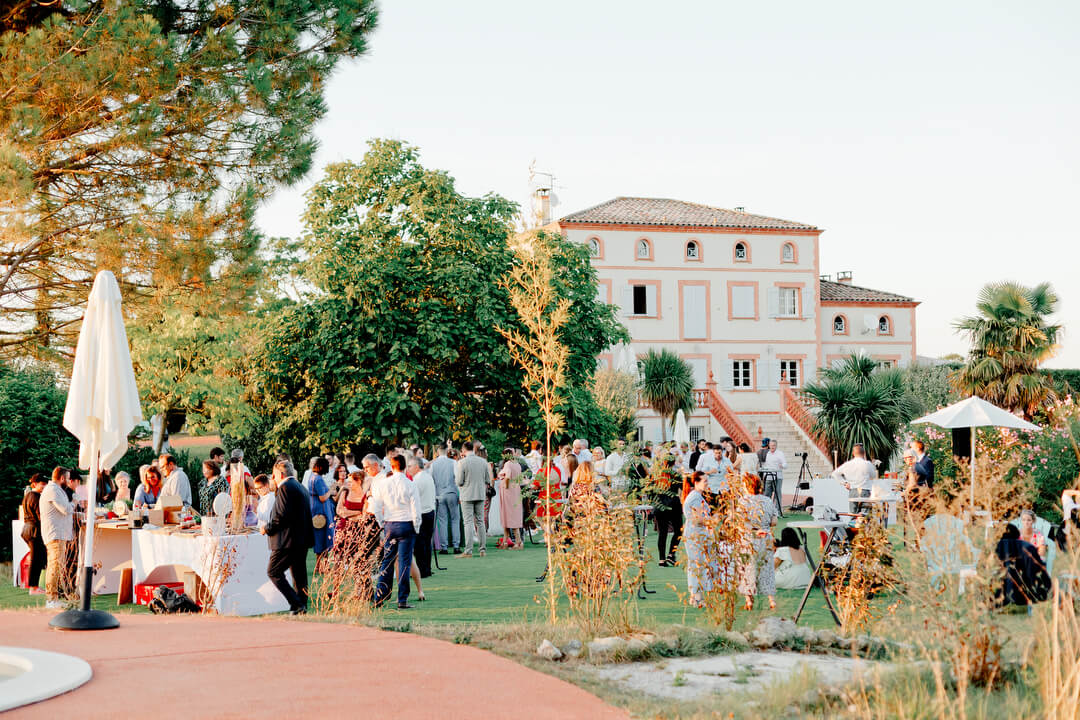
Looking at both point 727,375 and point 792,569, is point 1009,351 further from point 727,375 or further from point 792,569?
point 727,375

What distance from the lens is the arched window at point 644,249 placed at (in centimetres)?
4406

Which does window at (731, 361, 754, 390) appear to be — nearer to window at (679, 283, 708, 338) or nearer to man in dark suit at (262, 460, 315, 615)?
window at (679, 283, 708, 338)

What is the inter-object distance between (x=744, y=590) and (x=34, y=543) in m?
8.64

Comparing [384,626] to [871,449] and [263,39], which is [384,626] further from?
[871,449]

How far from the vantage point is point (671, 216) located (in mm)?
45344

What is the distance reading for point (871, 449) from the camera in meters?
26.5

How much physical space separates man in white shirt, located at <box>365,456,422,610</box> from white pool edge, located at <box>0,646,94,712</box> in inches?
152

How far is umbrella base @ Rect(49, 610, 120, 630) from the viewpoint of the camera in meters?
8.24

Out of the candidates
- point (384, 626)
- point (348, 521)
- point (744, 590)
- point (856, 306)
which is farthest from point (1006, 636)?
point (856, 306)

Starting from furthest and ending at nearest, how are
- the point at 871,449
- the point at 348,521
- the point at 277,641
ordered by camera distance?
the point at 871,449
the point at 348,521
the point at 277,641

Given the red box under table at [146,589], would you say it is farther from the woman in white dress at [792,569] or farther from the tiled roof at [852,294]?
the tiled roof at [852,294]

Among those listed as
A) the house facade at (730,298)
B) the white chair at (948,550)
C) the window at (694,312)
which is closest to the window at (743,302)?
the house facade at (730,298)

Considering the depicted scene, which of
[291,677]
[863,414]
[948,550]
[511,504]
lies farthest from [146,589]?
[863,414]

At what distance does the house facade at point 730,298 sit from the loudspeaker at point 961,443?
21.7 metres
